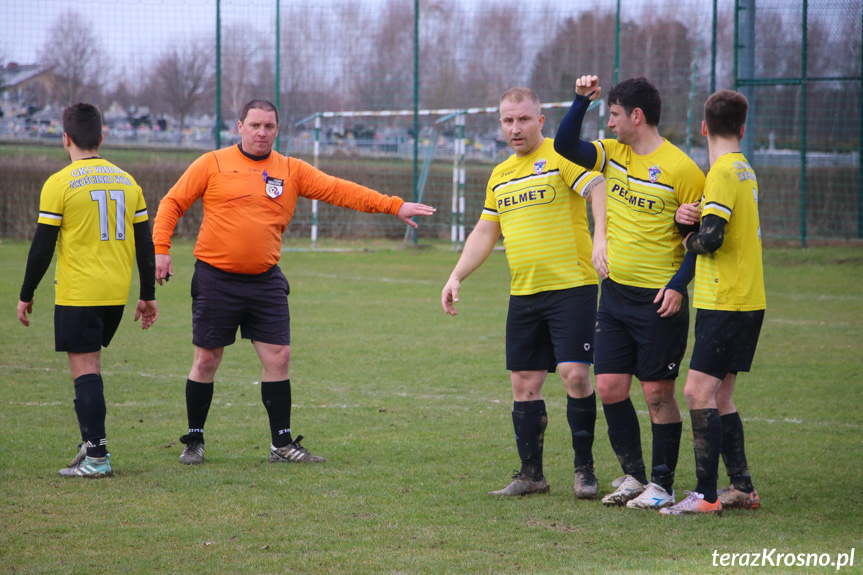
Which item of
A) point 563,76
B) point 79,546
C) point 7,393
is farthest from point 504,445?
point 563,76

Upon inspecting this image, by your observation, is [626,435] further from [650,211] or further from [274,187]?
Answer: [274,187]

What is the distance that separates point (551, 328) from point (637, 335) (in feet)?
1.54

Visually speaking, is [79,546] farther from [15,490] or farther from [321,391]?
[321,391]

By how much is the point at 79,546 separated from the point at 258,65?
688 inches

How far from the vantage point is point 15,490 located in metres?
4.89

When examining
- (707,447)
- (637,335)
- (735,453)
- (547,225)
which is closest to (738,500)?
(735,453)

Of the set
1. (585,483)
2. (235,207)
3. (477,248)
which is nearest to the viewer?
(585,483)

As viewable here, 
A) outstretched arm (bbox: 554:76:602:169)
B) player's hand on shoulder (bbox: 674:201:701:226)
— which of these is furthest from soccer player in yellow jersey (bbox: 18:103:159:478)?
player's hand on shoulder (bbox: 674:201:701:226)

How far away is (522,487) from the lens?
4.95 meters

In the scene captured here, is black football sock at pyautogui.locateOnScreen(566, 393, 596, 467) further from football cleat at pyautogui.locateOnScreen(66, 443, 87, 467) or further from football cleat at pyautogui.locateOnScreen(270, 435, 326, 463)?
football cleat at pyautogui.locateOnScreen(66, 443, 87, 467)

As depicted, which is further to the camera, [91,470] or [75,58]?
[75,58]

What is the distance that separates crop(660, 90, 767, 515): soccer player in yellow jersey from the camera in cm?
445

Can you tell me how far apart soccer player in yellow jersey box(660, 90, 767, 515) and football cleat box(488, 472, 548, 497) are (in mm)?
713

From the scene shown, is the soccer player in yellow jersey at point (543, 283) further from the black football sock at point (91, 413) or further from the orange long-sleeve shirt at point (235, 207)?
the black football sock at point (91, 413)
